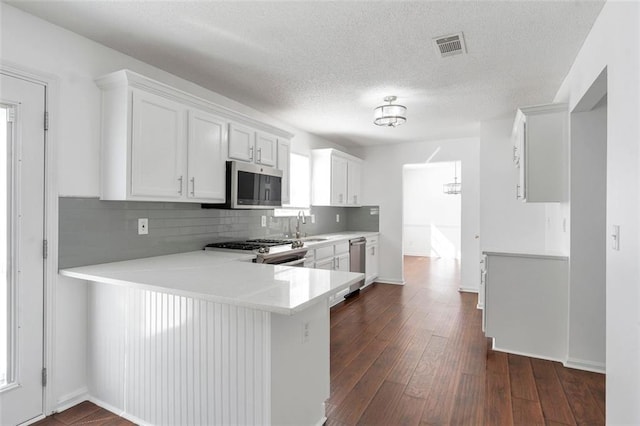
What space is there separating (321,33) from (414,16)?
1.95 feet

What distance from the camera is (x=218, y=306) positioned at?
176 centimetres

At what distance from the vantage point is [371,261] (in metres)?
5.89

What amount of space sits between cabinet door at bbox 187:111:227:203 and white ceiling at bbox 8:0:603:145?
0.43m

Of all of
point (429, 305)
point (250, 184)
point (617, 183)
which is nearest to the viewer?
point (617, 183)

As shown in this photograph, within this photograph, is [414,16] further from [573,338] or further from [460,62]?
[573,338]

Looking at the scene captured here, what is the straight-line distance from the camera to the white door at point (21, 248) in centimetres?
200

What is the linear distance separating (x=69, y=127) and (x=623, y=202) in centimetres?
318

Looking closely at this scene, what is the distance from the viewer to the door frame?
2.16m

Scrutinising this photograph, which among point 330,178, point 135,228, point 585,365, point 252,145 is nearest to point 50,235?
point 135,228

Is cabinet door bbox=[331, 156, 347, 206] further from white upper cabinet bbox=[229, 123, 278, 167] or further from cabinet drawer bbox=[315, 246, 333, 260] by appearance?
white upper cabinet bbox=[229, 123, 278, 167]

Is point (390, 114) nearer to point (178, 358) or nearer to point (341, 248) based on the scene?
point (341, 248)

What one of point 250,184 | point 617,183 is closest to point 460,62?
point 617,183

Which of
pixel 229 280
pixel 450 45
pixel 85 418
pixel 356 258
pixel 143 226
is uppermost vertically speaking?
pixel 450 45

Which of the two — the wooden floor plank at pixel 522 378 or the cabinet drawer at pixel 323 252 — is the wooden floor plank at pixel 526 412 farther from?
the cabinet drawer at pixel 323 252
